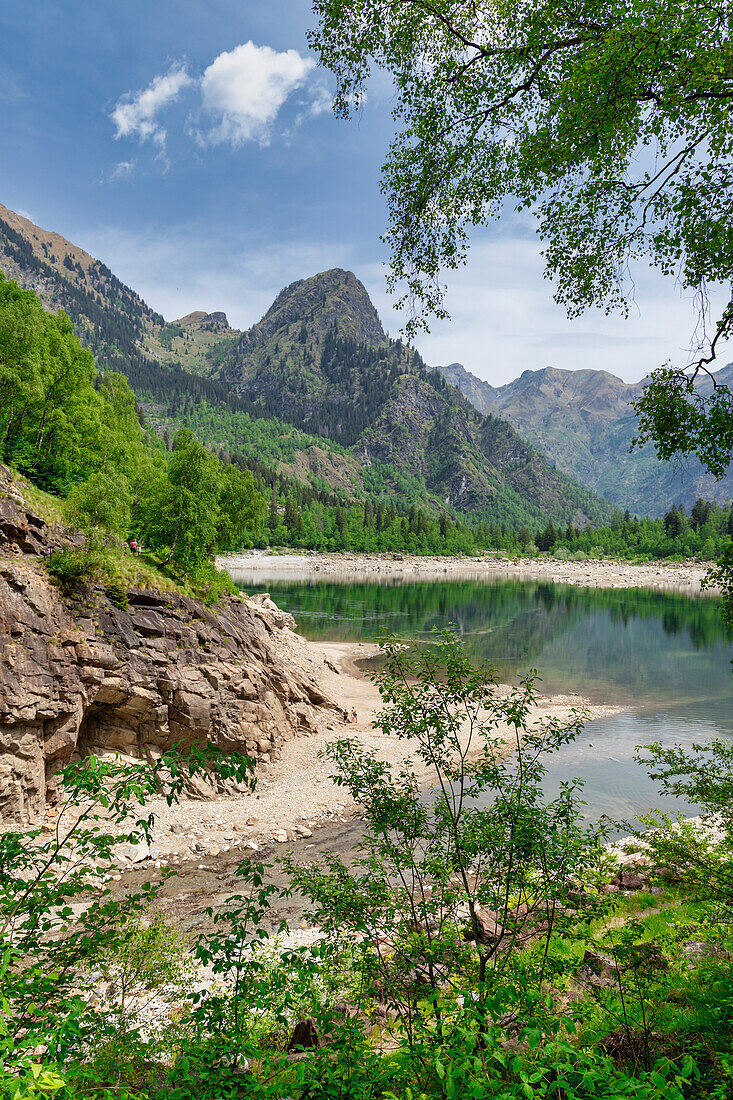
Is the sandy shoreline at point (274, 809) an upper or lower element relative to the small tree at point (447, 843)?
lower

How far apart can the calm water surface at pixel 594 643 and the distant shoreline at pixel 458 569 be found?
50.7 feet

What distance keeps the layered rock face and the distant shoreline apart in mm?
72278

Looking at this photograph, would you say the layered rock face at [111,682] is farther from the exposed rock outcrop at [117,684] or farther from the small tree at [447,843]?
the small tree at [447,843]

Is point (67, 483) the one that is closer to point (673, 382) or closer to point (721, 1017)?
point (673, 382)

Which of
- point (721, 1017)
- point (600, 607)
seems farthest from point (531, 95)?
point (600, 607)

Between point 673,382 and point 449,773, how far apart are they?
5948mm

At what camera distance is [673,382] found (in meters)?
6.60

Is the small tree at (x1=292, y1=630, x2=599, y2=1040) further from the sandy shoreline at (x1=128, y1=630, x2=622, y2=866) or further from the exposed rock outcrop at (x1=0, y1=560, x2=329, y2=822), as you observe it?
the exposed rock outcrop at (x1=0, y1=560, x2=329, y2=822)

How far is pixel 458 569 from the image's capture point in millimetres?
154875

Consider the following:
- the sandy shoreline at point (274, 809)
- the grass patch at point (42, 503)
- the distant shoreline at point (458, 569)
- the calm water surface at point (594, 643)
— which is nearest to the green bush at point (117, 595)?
the grass patch at point (42, 503)

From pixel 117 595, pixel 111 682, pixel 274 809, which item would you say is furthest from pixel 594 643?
pixel 111 682

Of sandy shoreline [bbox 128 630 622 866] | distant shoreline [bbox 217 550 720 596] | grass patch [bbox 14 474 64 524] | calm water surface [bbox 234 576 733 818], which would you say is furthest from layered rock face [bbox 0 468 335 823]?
distant shoreline [bbox 217 550 720 596]

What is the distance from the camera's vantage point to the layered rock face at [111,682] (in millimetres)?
15992

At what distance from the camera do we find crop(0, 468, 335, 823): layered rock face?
1599cm
